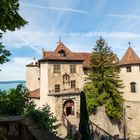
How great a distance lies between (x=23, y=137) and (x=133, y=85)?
105ft

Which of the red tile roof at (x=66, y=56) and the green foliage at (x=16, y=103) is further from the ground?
the red tile roof at (x=66, y=56)

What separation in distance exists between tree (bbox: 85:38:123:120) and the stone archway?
3.16m

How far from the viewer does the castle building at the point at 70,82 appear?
1523 inches

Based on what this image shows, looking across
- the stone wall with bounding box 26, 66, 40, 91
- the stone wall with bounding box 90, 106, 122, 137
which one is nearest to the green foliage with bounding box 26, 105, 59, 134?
the stone wall with bounding box 90, 106, 122, 137

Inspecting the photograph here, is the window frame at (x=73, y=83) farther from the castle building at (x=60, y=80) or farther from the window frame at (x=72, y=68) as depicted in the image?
the window frame at (x=72, y=68)

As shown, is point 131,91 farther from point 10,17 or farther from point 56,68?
point 10,17

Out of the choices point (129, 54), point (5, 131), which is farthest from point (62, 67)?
point (5, 131)

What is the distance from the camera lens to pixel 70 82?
40.9 metres

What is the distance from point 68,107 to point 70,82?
4614mm

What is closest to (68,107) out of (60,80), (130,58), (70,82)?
(70,82)

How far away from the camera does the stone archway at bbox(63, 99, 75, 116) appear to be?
38.8 meters

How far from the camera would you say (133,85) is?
40875 mm

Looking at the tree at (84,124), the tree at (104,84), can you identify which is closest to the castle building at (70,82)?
the tree at (104,84)

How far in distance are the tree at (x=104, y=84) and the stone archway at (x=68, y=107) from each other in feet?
10.4
